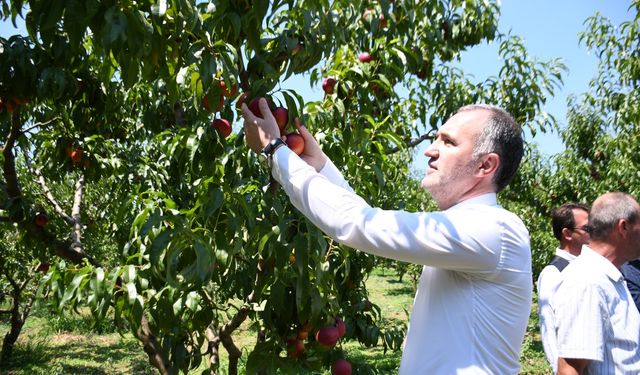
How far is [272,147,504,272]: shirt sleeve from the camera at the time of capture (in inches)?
41.7

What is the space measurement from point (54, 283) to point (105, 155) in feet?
5.89

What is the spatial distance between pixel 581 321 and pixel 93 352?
7.64 m

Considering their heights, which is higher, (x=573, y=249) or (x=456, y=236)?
(x=573, y=249)

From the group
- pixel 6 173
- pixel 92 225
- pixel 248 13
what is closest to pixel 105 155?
pixel 6 173

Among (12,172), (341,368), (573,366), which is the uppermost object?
(12,172)

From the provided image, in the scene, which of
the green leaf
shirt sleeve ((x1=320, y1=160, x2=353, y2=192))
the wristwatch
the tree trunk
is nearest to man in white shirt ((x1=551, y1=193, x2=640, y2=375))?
shirt sleeve ((x1=320, y1=160, x2=353, y2=192))

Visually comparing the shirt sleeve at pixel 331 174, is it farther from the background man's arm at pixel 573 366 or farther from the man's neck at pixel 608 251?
the man's neck at pixel 608 251

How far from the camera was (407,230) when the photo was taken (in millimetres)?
1063

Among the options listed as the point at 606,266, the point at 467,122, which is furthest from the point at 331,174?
the point at 606,266

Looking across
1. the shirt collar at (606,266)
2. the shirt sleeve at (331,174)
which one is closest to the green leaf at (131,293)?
the shirt sleeve at (331,174)

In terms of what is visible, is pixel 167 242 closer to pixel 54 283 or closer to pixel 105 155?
pixel 54 283

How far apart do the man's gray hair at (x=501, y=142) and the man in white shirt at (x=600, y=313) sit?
2.69ft

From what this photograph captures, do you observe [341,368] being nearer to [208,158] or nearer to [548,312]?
[548,312]

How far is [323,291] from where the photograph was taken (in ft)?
5.80
